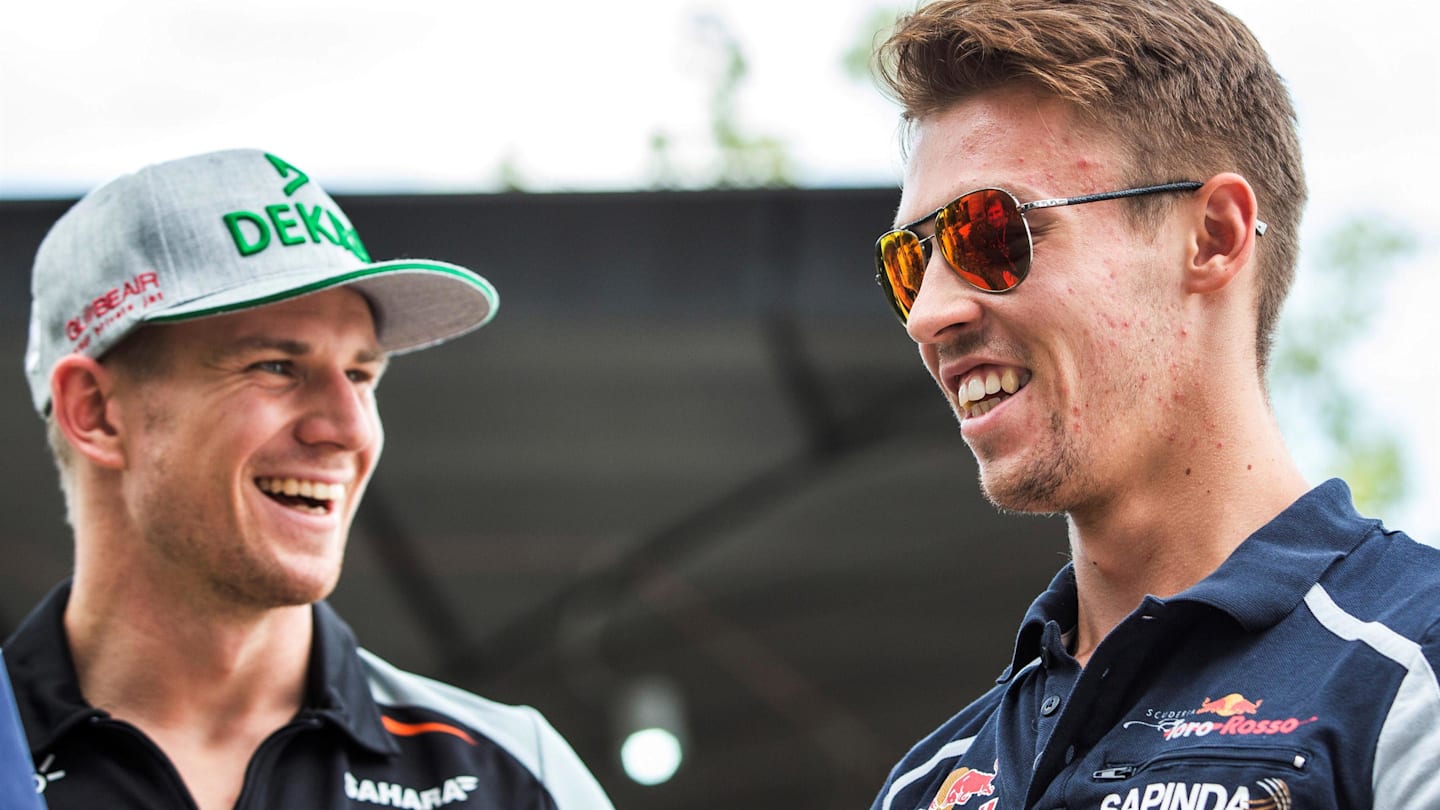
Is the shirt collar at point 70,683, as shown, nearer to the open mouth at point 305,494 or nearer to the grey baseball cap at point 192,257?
the open mouth at point 305,494

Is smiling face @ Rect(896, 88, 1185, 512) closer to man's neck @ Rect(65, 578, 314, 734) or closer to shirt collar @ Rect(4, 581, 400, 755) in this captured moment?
shirt collar @ Rect(4, 581, 400, 755)

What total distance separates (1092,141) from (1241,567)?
1.79 ft

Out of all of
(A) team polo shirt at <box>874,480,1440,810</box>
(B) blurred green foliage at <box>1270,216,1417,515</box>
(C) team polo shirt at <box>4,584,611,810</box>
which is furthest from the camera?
(B) blurred green foliage at <box>1270,216,1417,515</box>

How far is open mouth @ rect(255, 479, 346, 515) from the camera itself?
2.46 m

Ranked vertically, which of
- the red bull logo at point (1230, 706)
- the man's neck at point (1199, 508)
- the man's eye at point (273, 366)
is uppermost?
the man's eye at point (273, 366)

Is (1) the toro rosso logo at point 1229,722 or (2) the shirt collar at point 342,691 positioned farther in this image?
(2) the shirt collar at point 342,691

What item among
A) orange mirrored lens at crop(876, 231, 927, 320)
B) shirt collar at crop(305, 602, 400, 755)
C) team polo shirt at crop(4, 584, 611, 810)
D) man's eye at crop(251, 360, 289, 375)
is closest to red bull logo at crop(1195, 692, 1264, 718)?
orange mirrored lens at crop(876, 231, 927, 320)

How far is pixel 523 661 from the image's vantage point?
24.8ft

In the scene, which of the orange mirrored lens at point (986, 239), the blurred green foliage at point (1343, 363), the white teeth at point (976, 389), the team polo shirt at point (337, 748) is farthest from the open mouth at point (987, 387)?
the blurred green foliage at point (1343, 363)

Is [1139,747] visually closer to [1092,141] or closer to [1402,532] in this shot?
[1402,532]

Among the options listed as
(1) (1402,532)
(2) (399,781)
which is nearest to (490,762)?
(2) (399,781)

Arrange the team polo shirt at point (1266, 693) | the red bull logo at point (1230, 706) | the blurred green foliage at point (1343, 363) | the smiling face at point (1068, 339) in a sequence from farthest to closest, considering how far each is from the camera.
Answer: the blurred green foliage at point (1343, 363)
the smiling face at point (1068, 339)
the red bull logo at point (1230, 706)
the team polo shirt at point (1266, 693)

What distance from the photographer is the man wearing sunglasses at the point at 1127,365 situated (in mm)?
1562

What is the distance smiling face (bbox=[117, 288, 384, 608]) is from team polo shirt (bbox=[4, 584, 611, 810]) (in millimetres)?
201
